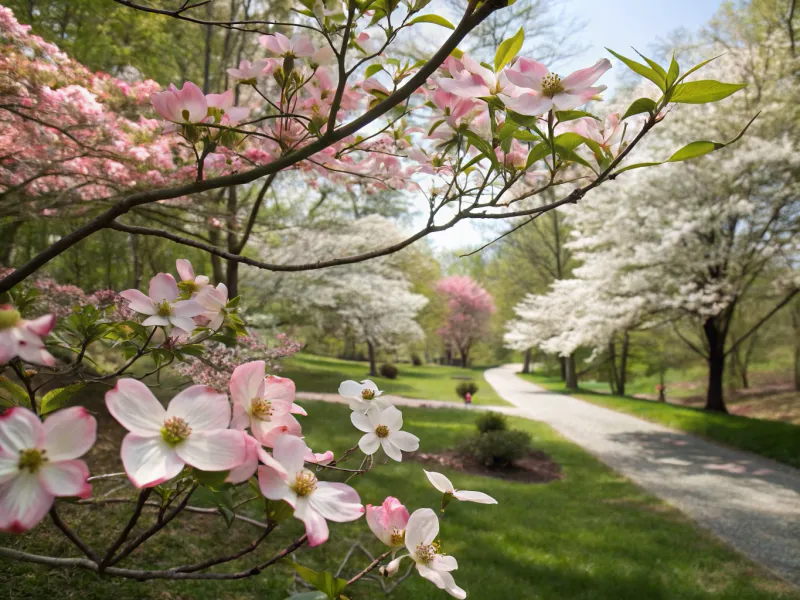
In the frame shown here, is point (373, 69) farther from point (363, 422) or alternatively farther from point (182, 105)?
point (363, 422)

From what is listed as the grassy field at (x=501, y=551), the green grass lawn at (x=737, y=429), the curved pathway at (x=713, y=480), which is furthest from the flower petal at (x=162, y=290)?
the green grass lawn at (x=737, y=429)

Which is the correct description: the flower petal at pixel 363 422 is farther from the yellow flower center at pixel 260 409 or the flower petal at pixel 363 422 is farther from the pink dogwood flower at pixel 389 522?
the yellow flower center at pixel 260 409

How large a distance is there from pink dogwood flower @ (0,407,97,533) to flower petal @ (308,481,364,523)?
22 cm

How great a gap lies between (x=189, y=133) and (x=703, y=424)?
10.6 metres

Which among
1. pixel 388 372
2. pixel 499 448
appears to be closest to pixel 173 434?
pixel 499 448

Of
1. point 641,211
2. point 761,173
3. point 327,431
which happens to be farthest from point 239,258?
point 761,173

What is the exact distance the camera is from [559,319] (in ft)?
44.9

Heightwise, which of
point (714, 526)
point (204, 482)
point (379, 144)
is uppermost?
point (379, 144)

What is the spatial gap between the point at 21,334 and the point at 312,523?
31 centimetres

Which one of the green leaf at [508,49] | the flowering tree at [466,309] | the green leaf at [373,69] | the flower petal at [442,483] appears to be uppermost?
the flowering tree at [466,309]

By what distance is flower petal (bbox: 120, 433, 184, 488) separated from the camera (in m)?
0.43

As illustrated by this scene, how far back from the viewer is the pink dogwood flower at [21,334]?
0.42 metres

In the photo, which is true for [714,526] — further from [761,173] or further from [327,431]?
[761,173]

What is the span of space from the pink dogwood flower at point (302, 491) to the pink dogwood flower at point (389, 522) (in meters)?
0.15
